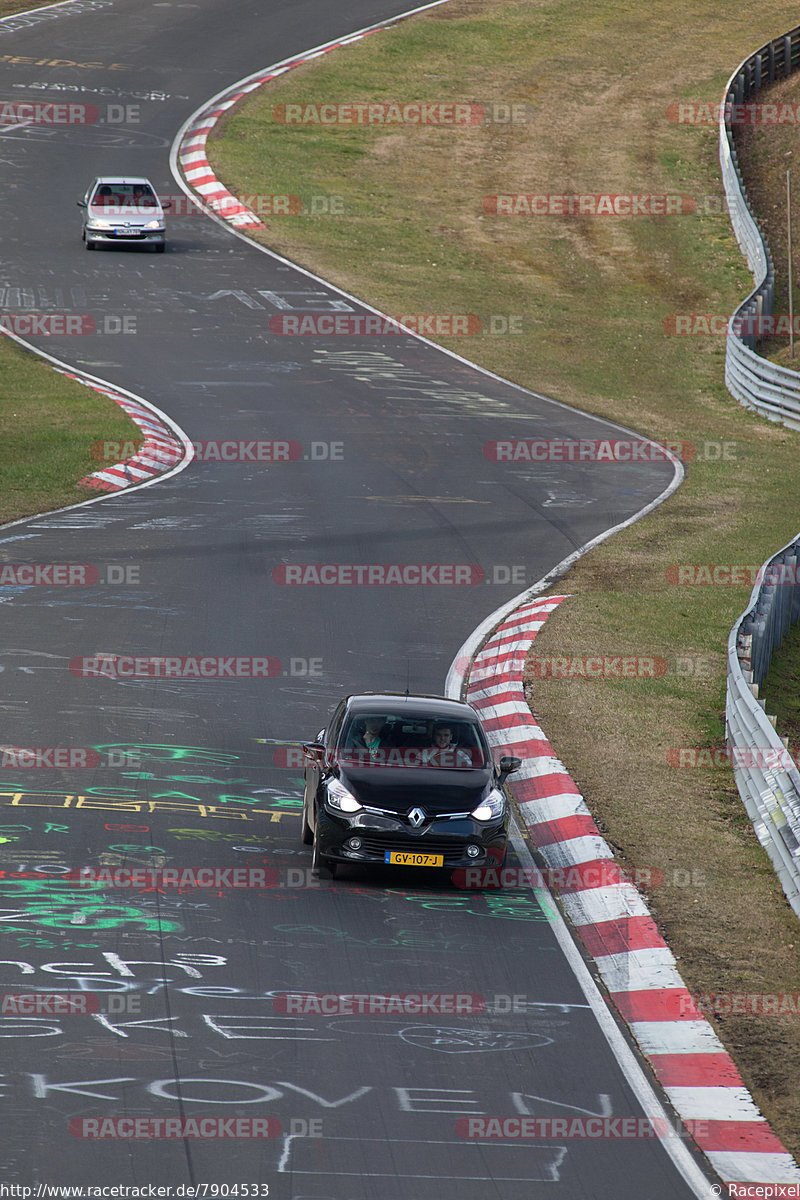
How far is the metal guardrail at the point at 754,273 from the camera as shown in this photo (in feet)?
125

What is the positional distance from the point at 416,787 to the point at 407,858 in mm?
635

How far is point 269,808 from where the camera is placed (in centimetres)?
1448

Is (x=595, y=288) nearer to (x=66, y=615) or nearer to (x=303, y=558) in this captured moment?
(x=303, y=558)

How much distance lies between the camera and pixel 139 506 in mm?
26672

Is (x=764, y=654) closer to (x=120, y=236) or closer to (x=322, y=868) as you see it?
(x=322, y=868)

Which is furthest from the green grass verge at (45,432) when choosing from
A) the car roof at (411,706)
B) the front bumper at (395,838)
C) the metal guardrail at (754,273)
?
the metal guardrail at (754,273)

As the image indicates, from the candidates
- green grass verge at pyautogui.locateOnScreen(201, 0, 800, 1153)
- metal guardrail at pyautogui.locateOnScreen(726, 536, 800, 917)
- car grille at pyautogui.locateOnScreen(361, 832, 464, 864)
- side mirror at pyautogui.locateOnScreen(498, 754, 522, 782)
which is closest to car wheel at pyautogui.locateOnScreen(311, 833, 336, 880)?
car grille at pyautogui.locateOnScreen(361, 832, 464, 864)

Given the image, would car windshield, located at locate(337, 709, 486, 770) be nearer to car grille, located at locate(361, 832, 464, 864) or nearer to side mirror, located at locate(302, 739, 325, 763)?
side mirror, located at locate(302, 739, 325, 763)

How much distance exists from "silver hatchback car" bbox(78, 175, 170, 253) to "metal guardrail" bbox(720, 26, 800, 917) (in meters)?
17.5

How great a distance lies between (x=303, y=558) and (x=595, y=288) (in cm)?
2789

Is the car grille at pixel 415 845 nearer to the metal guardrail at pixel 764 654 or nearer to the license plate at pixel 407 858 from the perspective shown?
the license plate at pixel 407 858

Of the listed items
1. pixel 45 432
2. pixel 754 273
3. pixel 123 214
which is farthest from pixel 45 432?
pixel 754 273

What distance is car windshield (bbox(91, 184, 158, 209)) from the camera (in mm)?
45844

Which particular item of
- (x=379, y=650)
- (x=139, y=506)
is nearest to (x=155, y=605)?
(x=379, y=650)
